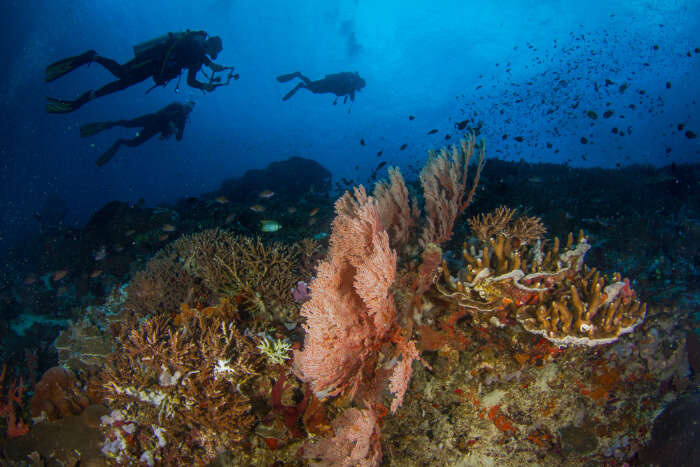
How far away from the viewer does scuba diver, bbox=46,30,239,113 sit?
10.4m

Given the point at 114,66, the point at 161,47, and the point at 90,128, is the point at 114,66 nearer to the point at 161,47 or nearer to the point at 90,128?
the point at 161,47

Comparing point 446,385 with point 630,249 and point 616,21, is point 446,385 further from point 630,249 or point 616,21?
point 616,21

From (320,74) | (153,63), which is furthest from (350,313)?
(320,74)

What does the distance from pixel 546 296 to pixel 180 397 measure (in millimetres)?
4272

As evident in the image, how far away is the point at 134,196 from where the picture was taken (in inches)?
3462

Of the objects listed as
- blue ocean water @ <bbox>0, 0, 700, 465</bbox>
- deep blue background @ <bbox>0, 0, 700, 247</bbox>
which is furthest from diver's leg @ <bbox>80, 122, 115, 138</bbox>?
deep blue background @ <bbox>0, 0, 700, 247</bbox>

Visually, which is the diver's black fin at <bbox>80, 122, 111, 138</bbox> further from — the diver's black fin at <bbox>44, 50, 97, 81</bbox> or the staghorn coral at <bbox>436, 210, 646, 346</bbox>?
the staghorn coral at <bbox>436, 210, 646, 346</bbox>

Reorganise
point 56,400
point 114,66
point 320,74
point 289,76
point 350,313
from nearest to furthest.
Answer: point 350,313 < point 56,400 < point 114,66 < point 289,76 < point 320,74

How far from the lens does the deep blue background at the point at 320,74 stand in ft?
179

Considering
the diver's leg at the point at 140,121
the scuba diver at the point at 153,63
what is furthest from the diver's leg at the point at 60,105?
the diver's leg at the point at 140,121

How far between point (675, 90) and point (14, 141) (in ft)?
561

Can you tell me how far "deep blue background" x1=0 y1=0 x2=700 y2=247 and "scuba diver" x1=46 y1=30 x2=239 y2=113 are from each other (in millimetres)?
31809

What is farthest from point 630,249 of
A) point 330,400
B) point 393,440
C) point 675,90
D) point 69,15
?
point 675,90

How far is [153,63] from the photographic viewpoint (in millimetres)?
11109
